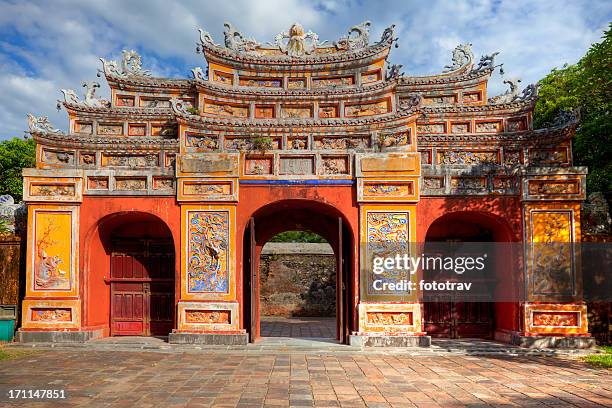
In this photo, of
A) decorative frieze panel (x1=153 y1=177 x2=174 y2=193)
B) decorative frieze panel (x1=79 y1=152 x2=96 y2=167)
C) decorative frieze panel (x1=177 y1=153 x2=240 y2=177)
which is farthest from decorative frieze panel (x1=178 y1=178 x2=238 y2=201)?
decorative frieze panel (x1=79 y1=152 x2=96 y2=167)

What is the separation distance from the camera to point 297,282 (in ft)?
63.9

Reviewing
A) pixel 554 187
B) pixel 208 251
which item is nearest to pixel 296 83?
pixel 208 251

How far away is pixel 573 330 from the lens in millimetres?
10906

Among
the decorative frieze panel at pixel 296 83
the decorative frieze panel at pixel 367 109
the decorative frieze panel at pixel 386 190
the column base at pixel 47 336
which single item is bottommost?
the column base at pixel 47 336

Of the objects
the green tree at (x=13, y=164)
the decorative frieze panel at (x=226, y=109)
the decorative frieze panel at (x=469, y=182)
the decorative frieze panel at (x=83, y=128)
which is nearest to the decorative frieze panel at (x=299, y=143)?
the decorative frieze panel at (x=226, y=109)

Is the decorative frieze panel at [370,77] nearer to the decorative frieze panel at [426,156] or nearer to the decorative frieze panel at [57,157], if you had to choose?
the decorative frieze panel at [426,156]

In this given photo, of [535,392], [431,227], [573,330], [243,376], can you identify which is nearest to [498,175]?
[431,227]

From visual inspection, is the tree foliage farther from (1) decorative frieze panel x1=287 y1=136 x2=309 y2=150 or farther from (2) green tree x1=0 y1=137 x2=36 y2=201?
(1) decorative frieze panel x1=287 y1=136 x2=309 y2=150

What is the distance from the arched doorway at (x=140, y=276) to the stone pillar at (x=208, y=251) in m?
1.35

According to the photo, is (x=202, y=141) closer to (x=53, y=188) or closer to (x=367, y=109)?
(x=53, y=188)

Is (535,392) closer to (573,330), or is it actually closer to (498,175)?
(573,330)

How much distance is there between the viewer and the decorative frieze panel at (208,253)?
1127cm

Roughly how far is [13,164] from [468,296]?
81.5 ft

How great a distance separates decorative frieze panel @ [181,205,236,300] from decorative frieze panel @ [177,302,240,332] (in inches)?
6.9
